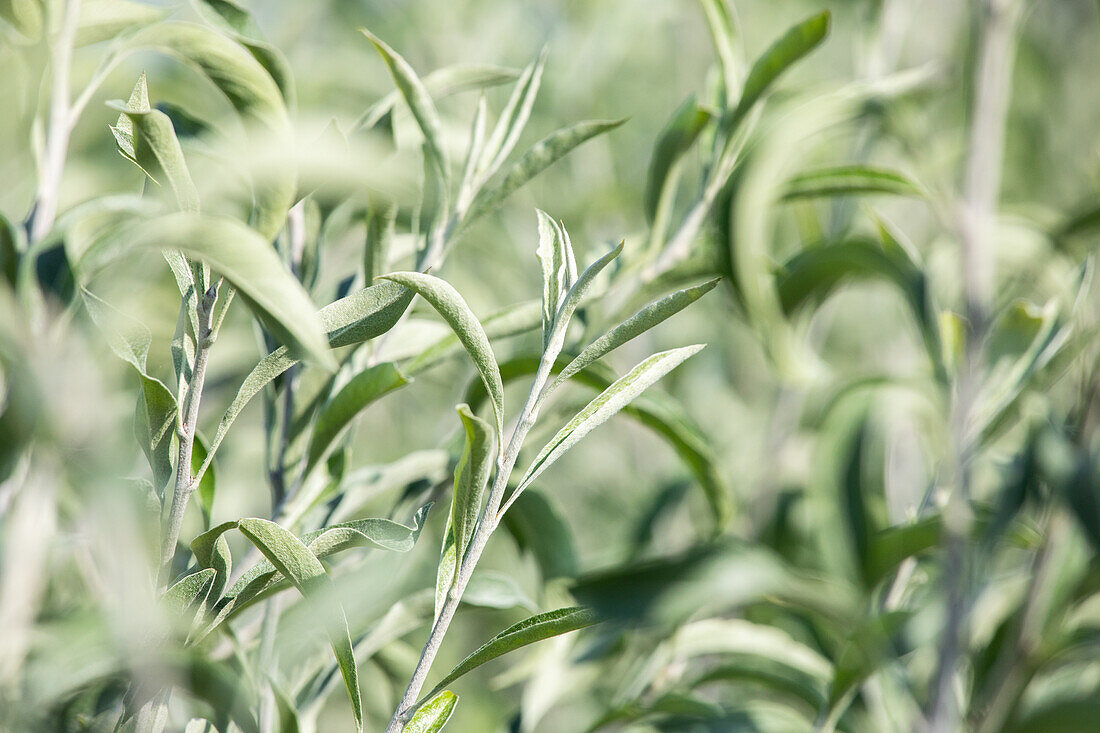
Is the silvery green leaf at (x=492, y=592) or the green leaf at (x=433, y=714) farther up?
the green leaf at (x=433, y=714)

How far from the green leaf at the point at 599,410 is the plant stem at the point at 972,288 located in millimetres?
193

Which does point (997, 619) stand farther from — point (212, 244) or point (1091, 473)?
point (212, 244)

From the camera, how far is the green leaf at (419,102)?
31 centimetres

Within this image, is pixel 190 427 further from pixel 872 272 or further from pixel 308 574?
pixel 872 272

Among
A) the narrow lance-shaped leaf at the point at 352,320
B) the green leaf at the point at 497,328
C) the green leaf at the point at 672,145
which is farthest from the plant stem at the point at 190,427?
the green leaf at the point at 672,145

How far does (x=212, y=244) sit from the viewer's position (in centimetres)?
18

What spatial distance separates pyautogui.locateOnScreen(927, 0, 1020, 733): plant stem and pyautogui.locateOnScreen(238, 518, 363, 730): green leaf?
27 cm

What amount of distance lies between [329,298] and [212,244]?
203mm

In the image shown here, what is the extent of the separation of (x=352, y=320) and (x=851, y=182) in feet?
0.94

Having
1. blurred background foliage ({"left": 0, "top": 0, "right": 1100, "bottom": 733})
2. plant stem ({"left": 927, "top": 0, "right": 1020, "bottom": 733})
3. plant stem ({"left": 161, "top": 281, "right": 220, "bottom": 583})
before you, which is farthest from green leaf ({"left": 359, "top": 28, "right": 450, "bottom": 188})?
plant stem ({"left": 927, "top": 0, "right": 1020, "bottom": 733})

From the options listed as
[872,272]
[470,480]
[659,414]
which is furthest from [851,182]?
[470,480]

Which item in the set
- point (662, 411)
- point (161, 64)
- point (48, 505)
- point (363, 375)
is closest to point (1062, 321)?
point (662, 411)

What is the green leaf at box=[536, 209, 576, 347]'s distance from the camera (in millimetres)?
274

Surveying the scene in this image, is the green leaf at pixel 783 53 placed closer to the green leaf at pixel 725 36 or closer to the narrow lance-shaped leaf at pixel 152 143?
the green leaf at pixel 725 36
